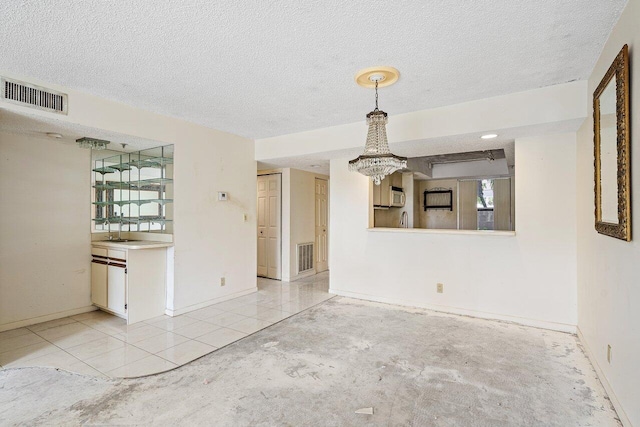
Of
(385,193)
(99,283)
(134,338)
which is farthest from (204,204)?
(385,193)

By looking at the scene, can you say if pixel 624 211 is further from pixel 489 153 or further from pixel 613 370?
pixel 489 153

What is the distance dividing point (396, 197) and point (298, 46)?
14.3 feet

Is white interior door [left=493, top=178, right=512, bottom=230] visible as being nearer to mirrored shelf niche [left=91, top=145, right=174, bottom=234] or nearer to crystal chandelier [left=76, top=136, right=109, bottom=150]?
mirrored shelf niche [left=91, top=145, right=174, bottom=234]

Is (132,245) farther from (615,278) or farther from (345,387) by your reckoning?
(615,278)

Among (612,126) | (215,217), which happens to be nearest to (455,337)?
(612,126)

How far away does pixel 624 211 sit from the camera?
5.61 feet

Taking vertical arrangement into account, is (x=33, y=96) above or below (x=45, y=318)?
above

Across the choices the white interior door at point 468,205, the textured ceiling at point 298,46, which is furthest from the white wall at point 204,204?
the white interior door at point 468,205

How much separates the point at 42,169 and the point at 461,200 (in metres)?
7.16

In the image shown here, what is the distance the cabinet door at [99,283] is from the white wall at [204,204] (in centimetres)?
16

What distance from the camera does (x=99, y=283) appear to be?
3898 millimetres

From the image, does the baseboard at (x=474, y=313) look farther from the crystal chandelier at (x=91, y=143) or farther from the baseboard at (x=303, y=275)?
the crystal chandelier at (x=91, y=143)

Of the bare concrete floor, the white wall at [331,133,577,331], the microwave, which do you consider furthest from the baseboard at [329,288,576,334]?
the microwave

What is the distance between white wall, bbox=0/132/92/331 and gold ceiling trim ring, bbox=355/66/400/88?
3.73 m
